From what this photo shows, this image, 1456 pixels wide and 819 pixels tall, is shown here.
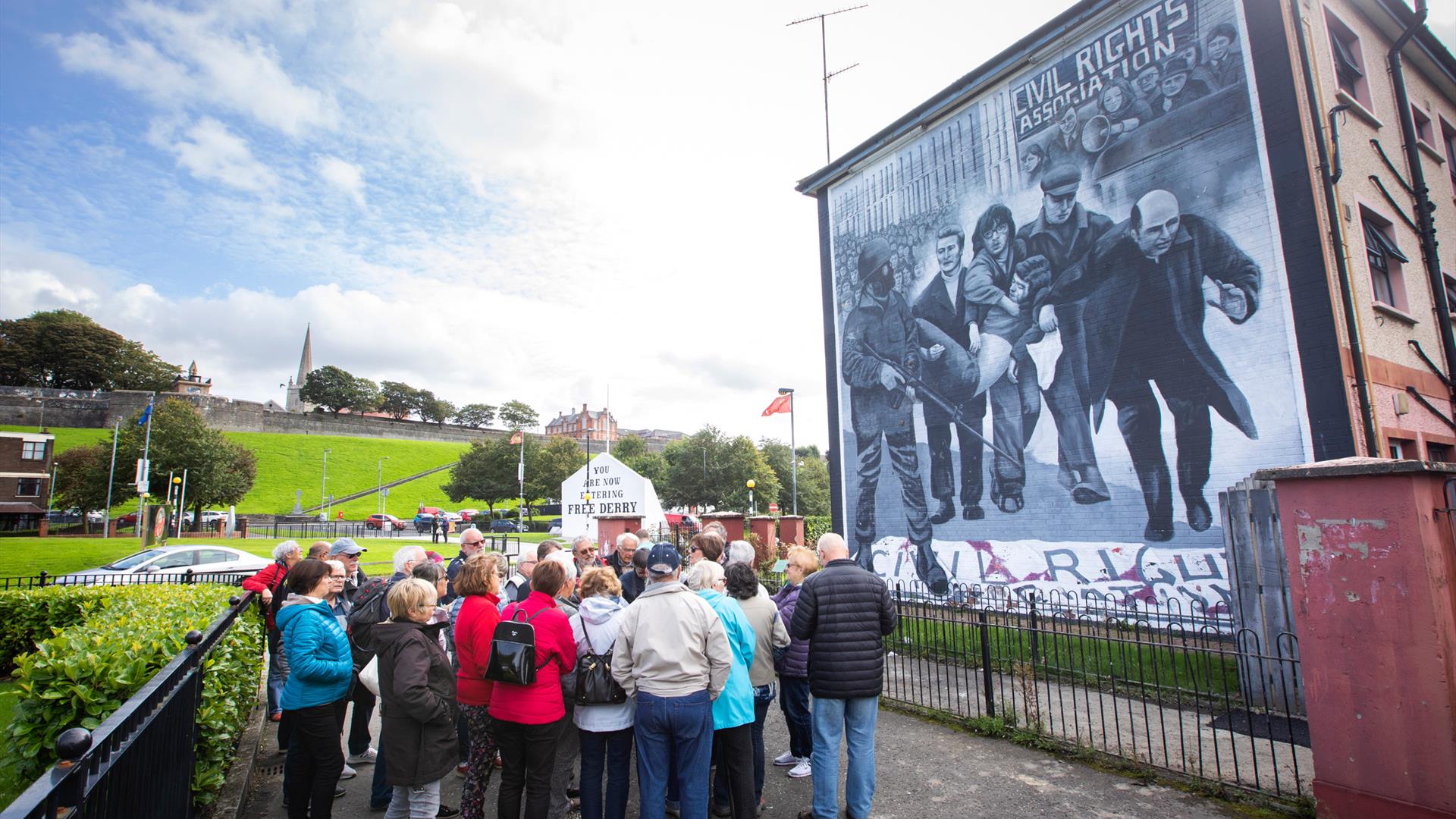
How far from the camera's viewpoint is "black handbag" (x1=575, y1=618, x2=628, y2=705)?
429 centimetres

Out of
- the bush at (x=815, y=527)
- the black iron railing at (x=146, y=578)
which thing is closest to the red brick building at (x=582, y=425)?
the bush at (x=815, y=527)

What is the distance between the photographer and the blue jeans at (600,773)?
14.3ft

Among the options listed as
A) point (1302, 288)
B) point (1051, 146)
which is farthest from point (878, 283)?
point (1302, 288)

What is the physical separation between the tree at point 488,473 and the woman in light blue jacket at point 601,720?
5078 centimetres

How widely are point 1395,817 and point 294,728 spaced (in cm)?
698

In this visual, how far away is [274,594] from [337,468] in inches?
2904

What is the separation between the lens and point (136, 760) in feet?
9.18

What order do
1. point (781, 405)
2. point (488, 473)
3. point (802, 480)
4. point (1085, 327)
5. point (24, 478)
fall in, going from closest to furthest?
point (1085, 327) → point (781, 405) → point (24, 478) → point (802, 480) → point (488, 473)

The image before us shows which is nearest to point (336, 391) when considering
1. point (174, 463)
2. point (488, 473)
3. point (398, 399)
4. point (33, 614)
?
point (398, 399)

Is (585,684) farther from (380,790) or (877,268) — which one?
(877,268)

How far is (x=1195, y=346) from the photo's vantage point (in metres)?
10.8

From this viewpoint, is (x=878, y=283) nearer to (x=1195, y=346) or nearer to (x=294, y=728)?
(x=1195, y=346)

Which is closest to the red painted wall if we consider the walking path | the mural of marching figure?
the walking path

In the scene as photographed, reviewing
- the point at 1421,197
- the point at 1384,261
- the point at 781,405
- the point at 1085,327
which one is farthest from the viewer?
the point at 781,405
